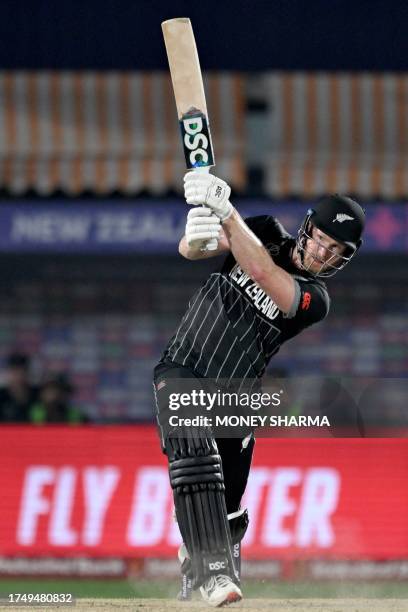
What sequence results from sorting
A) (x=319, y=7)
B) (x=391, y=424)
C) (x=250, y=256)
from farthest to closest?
(x=319, y=7)
(x=391, y=424)
(x=250, y=256)

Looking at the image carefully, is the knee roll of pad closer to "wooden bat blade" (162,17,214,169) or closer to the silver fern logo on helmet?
the silver fern logo on helmet

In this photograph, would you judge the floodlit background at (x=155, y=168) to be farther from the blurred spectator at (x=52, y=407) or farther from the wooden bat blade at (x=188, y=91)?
the wooden bat blade at (x=188, y=91)

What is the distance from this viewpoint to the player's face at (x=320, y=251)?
18.1 feet

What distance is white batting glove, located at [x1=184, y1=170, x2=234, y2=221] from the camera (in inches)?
204

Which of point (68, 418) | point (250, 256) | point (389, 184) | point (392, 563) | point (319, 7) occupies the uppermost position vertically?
point (319, 7)

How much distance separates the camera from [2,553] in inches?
316

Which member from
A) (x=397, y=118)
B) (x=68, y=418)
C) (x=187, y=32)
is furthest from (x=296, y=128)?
(x=187, y=32)

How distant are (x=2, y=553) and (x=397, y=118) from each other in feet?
19.5

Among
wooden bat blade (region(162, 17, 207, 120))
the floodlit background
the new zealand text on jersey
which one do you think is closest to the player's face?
the new zealand text on jersey

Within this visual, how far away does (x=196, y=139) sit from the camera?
537 cm

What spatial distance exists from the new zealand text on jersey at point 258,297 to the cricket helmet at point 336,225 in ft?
0.67

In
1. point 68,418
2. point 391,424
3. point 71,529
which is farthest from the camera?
point 391,424

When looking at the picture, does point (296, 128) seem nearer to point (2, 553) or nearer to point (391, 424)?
point (391, 424)

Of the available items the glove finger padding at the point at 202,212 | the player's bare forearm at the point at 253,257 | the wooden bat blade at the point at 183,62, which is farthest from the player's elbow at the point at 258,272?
the wooden bat blade at the point at 183,62
